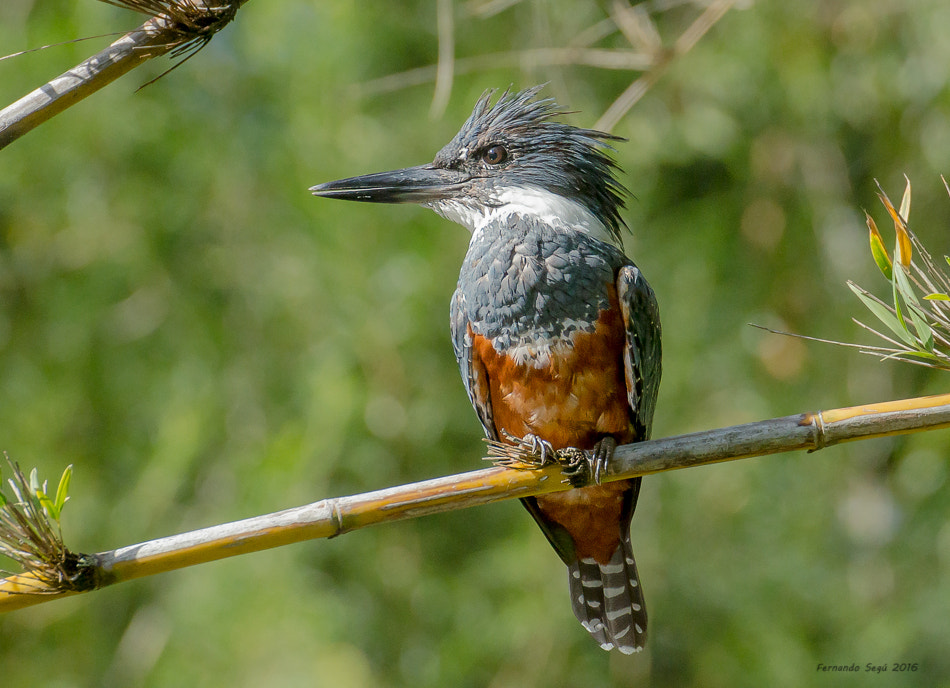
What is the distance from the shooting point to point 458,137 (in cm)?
319

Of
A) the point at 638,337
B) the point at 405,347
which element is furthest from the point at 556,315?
the point at 405,347

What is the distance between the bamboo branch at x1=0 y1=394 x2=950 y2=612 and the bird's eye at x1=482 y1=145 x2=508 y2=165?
1489 mm

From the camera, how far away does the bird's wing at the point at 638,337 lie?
260 centimetres

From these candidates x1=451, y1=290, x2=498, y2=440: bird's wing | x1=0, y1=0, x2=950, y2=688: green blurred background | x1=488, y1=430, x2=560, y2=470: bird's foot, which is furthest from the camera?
x1=0, y1=0, x2=950, y2=688: green blurred background

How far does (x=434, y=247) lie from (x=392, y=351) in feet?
1.94

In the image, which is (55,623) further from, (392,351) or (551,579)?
(551,579)

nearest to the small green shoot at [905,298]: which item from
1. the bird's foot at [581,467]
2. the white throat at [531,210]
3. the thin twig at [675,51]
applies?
the bird's foot at [581,467]

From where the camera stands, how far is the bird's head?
2.97 m

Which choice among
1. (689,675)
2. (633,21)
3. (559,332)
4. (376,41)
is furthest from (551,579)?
(376,41)

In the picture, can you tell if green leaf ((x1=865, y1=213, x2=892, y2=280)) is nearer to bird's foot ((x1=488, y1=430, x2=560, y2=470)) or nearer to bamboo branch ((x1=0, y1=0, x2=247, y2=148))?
bird's foot ((x1=488, y1=430, x2=560, y2=470))

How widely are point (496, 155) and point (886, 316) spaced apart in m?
1.70

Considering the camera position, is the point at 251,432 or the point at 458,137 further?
the point at 251,432

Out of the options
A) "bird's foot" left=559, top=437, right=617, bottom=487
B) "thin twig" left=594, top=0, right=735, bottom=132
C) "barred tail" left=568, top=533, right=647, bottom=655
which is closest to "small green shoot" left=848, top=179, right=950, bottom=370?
"bird's foot" left=559, top=437, right=617, bottom=487

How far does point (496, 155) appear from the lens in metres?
3.13
